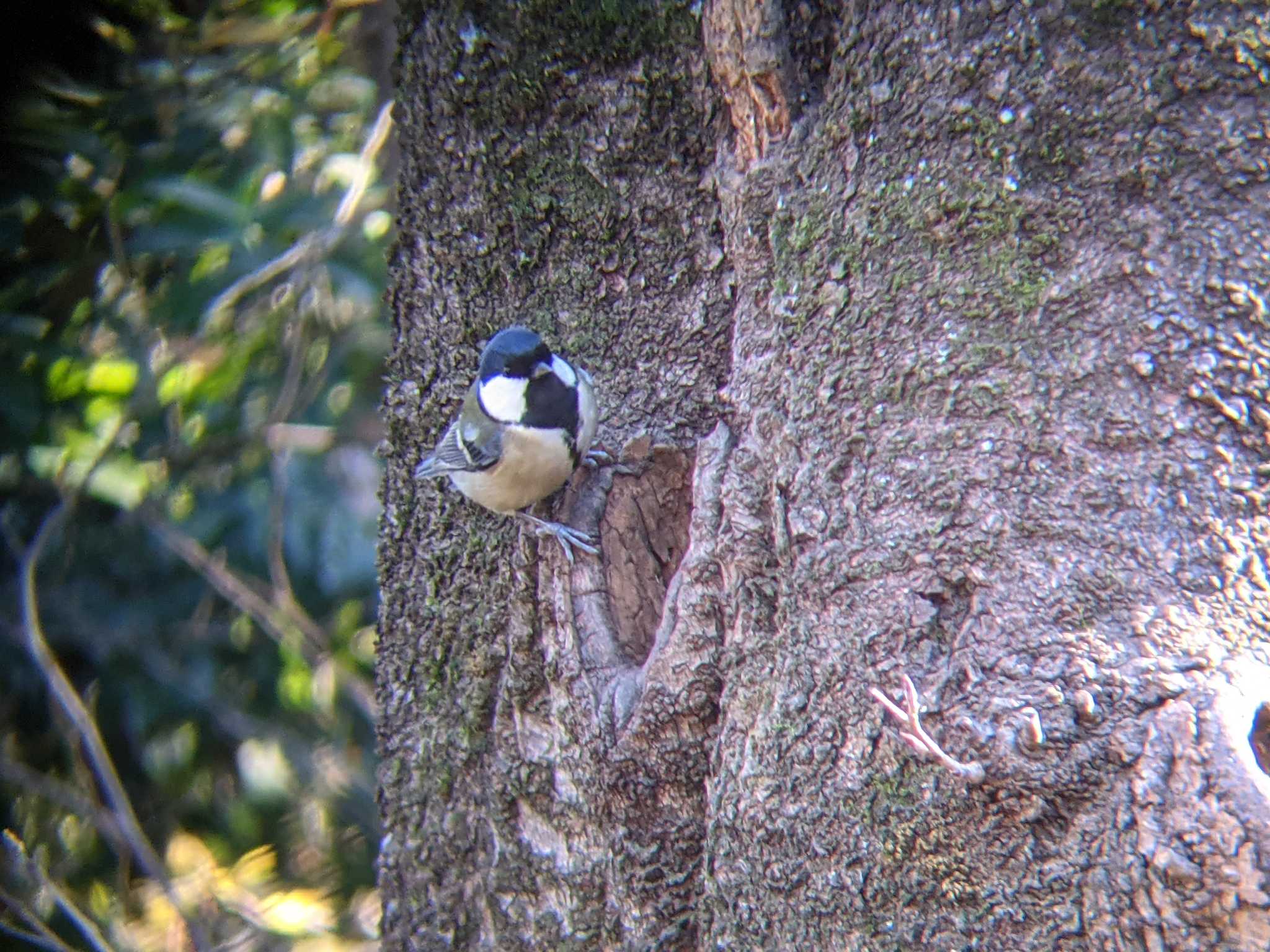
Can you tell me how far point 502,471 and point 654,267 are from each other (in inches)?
19.2

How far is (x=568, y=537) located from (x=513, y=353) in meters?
0.36

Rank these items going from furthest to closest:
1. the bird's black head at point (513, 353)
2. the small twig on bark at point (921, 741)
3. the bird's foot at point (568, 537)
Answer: the bird's black head at point (513, 353) → the bird's foot at point (568, 537) → the small twig on bark at point (921, 741)

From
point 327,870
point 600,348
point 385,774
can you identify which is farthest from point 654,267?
point 327,870

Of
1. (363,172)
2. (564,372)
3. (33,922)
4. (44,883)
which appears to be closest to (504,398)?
(564,372)

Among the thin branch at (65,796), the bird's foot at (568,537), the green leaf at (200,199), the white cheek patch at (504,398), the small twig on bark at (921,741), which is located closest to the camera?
the small twig on bark at (921,741)

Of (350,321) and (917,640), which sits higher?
(350,321)

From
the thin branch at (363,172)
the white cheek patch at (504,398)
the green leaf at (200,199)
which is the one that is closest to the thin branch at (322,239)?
the thin branch at (363,172)

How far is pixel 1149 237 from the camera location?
46.9 inches

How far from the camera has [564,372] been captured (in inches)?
71.4

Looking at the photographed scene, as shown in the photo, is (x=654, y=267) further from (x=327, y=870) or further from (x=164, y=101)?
(x=327, y=870)

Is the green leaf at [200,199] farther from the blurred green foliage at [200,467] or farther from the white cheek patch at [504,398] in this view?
the white cheek patch at [504,398]

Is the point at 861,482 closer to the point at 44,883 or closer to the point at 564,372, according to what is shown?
the point at 564,372

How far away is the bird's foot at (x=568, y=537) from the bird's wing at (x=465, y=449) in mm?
243

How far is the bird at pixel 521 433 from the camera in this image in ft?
5.72
